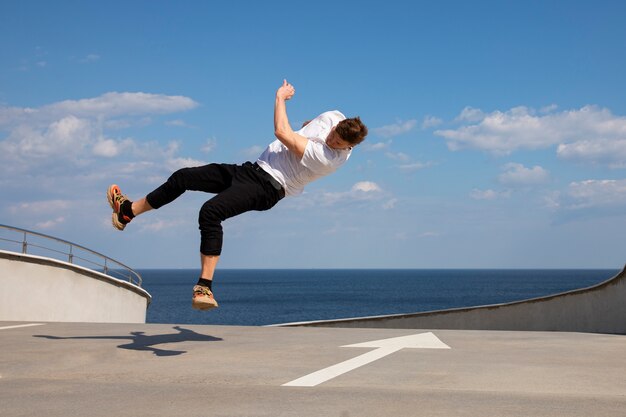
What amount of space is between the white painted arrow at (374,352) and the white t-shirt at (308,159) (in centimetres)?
179

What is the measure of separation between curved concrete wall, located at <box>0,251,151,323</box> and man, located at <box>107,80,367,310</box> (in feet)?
35.7

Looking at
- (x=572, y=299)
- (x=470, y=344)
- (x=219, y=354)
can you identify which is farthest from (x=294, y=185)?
(x=572, y=299)

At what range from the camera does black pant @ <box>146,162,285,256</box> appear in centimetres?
635

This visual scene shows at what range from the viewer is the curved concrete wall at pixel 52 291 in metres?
16.3

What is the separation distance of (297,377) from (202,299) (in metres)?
1.41

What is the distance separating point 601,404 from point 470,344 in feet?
11.4

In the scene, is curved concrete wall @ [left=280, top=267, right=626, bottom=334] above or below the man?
below

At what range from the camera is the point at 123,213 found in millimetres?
Result: 6988

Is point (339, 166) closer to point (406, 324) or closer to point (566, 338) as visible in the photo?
point (566, 338)

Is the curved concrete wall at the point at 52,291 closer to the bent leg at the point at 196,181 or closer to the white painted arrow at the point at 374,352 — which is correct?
the bent leg at the point at 196,181

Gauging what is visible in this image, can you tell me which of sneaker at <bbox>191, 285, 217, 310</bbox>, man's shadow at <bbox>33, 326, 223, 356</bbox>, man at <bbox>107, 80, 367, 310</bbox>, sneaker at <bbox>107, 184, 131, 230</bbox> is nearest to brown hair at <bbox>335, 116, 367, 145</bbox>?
man at <bbox>107, 80, 367, 310</bbox>

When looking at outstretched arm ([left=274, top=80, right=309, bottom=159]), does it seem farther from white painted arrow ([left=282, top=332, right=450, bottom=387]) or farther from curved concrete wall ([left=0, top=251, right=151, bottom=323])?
curved concrete wall ([left=0, top=251, right=151, bottom=323])

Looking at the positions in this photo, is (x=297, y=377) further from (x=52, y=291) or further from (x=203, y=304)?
(x=52, y=291)

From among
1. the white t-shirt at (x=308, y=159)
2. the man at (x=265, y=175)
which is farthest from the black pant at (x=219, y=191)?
the white t-shirt at (x=308, y=159)
